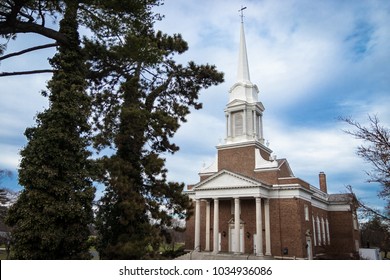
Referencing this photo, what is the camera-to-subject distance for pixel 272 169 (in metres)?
31.6

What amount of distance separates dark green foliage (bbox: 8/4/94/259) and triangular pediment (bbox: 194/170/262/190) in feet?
63.2

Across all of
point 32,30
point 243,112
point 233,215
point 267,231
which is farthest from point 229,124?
point 32,30

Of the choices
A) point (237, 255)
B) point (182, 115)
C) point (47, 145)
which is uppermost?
point (182, 115)

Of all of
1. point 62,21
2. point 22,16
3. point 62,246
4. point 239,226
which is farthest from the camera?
point 239,226

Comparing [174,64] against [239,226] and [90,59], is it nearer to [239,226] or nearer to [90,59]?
[90,59]

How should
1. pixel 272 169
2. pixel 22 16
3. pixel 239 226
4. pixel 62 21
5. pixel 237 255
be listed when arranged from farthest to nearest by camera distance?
pixel 272 169, pixel 239 226, pixel 237 255, pixel 62 21, pixel 22 16

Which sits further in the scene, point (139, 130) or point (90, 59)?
point (90, 59)

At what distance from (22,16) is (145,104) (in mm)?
6168

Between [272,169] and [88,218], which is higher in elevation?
[272,169]

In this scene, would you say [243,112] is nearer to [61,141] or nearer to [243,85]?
[243,85]

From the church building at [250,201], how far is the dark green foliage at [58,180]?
1950cm

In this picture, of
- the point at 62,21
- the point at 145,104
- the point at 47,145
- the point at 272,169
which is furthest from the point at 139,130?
the point at 272,169

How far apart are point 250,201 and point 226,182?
3241mm

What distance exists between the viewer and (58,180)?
11.5 m
